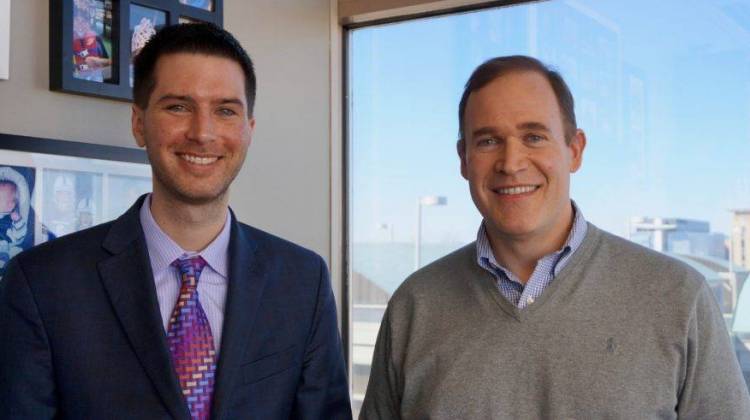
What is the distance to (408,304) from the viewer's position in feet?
6.18

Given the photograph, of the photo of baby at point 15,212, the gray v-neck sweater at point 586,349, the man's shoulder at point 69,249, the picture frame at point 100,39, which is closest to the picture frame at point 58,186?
the photo of baby at point 15,212

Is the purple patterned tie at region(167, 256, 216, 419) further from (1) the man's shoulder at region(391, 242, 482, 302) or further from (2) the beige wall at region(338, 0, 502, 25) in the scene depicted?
(2) the beige wall at region(338, 0, 502, 25)

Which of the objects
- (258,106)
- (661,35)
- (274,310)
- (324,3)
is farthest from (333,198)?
(274,310)

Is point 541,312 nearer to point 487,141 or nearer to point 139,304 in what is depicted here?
point 487,141

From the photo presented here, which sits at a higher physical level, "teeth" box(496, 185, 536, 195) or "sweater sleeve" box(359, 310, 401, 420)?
"teeth" box(496, 185, 536, 195)

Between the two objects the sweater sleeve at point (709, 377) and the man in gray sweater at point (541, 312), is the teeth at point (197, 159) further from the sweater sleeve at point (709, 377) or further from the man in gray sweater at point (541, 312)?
the sweater sleeve at point (709, 377)

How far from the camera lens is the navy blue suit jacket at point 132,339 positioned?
167 cm

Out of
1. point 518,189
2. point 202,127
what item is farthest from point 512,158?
point 202,127

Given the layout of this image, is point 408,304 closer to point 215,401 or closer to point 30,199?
point 215,401

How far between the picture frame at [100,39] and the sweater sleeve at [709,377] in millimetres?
1700

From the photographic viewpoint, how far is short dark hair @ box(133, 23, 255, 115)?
1873 millimetres

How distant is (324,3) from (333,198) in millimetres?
807

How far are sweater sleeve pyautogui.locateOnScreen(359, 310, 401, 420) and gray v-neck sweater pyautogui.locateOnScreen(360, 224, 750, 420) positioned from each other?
4cm

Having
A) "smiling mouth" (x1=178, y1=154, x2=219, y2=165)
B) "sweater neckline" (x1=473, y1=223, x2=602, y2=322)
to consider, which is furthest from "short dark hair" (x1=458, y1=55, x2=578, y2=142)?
"smiling mouth" (x1=178, y1=154, x2=219, y2=165)
